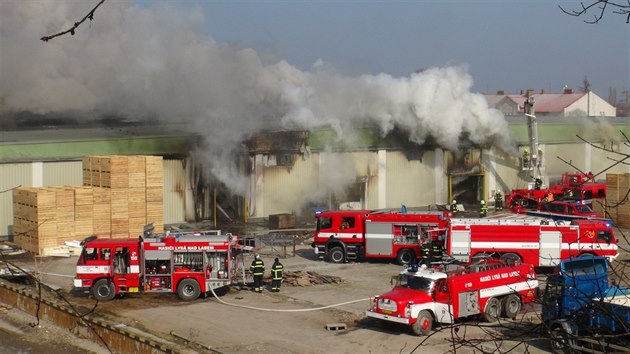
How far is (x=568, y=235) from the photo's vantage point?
20234mm

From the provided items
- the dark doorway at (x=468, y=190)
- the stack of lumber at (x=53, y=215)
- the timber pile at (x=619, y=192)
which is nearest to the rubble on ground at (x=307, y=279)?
the stack of lumber at (x=53, y=215)

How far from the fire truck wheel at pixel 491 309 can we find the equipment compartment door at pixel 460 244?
528 centimetres

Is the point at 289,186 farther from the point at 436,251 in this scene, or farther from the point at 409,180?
the point at 436,251

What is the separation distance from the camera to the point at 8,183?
26.0 meters

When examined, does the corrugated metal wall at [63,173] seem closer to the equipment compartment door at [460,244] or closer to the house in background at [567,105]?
the equipment compartment door at [460,244]

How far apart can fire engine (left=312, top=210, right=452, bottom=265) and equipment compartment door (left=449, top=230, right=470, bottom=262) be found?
51 cm

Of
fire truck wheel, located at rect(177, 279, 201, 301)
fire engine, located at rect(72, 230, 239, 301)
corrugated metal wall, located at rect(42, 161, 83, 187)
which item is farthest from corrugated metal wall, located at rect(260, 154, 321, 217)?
fire truck wheel, located at rect(177, 279, 201, 301)

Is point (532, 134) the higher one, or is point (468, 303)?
point (532, 134)

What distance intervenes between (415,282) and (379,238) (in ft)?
23.2

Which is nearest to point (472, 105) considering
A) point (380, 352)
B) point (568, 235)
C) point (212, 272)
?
point (568, 235)

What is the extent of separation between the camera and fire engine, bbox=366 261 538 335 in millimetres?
14531

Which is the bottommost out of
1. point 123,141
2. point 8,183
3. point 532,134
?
point 8,183

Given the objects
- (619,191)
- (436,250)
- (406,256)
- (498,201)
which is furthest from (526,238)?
(498,201)

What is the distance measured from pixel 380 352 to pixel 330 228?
31.1 ft
